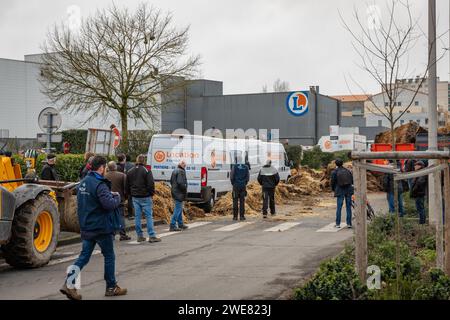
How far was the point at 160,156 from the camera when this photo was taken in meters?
19.4

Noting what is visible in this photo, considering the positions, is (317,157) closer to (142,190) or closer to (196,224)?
(196,224)

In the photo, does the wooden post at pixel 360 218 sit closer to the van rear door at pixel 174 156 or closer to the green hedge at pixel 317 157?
the van rear door at pixel 174 156

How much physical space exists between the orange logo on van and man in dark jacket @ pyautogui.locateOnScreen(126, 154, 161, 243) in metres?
4.60

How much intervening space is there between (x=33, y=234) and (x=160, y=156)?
8.80 m

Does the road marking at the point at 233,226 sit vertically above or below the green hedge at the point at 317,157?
below

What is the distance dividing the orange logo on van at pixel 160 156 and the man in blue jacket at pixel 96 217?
36.1 ft

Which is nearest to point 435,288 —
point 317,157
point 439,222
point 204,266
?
point 439,222

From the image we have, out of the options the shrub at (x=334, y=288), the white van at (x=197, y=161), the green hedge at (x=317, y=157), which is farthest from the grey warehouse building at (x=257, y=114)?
the shrub at (x=334, y=288)

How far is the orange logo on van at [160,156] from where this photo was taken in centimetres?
1938

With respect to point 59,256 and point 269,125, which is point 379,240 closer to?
point 59,256

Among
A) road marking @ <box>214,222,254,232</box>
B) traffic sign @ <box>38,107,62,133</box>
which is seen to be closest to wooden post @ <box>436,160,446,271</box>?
road marking @ <box>214,222,254,232</box>

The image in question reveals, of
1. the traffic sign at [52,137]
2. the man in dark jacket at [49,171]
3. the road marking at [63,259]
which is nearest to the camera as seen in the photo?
the road marking at [63,259]

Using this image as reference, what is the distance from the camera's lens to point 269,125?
176ft

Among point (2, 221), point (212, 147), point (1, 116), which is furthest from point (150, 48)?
point (2, 221)
